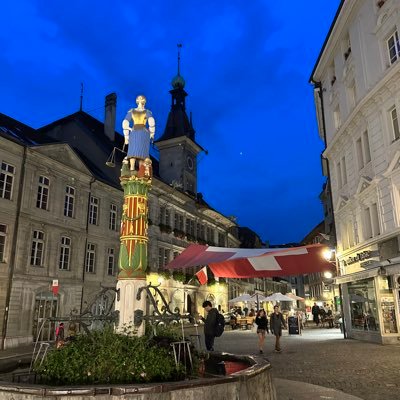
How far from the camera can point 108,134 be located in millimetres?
34781

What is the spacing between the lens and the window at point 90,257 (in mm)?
26175

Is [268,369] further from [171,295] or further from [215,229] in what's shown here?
[215,229]

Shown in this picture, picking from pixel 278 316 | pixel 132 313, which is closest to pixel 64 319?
pixel 132 313

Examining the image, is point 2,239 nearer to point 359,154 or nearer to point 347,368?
point 347,368

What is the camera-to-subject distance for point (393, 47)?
642 inches

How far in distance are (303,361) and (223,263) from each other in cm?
594

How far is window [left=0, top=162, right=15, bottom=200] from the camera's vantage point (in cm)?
2085

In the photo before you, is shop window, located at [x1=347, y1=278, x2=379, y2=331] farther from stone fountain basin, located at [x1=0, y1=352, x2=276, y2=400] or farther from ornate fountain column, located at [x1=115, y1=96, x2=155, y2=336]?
stone fountain basin, located at [x1=0, y1=352, x2=276, y2=400]

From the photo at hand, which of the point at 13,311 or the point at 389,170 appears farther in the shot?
the point at 13,311

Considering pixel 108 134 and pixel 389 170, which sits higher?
pixel 108 134

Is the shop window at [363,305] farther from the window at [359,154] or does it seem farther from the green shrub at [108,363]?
the green shrub at [108,363]

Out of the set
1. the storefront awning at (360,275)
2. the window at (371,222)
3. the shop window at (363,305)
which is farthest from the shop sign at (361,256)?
the shop window at (363,305)

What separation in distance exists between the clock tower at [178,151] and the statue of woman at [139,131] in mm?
29625

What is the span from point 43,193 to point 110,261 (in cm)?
722
